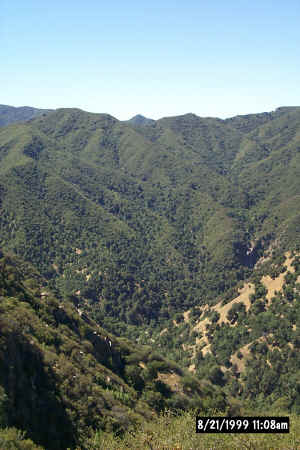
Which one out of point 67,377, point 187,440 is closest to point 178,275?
point 67,377

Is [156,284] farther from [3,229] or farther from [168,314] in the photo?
[3,229]

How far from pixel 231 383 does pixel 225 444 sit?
2469 inches

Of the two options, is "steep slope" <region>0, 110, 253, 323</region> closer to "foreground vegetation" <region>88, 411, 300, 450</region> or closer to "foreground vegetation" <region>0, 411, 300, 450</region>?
"foreground vegetation" <region>0, 411, 300, 450</region>

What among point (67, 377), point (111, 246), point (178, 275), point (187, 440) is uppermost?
point (67, 377)

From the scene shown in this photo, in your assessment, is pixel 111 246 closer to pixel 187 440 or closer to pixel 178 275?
pixel 178 275

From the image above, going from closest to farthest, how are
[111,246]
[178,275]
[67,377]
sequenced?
1. [67,377]
2. [111,246]
3. [178,275]

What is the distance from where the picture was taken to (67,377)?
28.8 meters

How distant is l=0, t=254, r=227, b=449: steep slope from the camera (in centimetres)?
2338

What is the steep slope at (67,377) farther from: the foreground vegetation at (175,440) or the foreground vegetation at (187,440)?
the foreground vegetation at (187,440)

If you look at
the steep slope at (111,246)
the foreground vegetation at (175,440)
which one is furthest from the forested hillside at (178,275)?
the foreground vegetation at (175,440)

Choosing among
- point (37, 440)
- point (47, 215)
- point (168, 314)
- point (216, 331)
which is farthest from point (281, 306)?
point (47, 215)

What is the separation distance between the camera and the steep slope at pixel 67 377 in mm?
23375

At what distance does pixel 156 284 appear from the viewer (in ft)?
479

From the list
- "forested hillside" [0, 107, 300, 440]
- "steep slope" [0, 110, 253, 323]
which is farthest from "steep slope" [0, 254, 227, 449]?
"steep slope" [0, 110, 253, 323]
